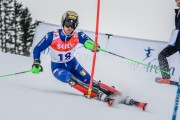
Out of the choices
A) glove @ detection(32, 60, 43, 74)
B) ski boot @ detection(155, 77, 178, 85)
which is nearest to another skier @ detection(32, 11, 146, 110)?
glove @ detection(32, 60, 43, 74)

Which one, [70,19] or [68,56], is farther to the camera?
[68,56]

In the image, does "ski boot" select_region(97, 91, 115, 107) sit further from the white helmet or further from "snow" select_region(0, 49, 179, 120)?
the white helmet

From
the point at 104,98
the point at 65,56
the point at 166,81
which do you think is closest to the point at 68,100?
the point at 104,98

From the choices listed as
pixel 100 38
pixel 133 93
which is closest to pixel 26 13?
pixel 100 38

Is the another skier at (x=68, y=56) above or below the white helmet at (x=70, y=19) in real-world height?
below

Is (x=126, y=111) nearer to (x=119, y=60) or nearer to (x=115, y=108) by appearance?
(x=115, y=108)

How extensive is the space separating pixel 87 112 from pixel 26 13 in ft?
114

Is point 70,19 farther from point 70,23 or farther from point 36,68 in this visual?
point 36,68

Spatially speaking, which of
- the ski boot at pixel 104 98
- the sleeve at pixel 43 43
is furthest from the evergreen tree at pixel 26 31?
the ski boot at pixel 104 98

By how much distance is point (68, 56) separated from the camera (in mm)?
5086

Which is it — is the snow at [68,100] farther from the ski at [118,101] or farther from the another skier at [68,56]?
the another skier at [68,56]

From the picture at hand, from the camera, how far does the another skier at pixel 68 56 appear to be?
15.4ft

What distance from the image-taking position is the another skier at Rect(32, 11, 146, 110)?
15.4 ft

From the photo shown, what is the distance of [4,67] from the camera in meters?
7.06
